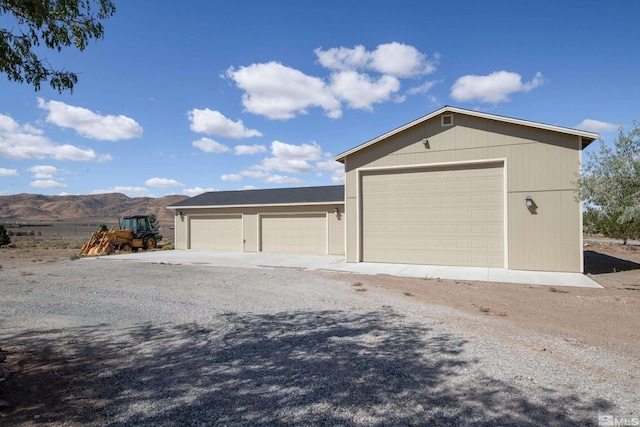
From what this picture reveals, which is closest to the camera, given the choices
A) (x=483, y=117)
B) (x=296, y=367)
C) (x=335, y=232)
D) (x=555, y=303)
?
(x=296, y=367)

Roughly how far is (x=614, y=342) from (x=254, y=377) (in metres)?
4.98

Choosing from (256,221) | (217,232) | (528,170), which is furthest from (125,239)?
(528,170)

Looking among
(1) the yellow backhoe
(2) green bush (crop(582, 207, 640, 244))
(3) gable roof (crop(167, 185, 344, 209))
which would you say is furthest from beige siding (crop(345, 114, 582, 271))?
(1) the yellow backhoe

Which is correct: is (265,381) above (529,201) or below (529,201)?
below

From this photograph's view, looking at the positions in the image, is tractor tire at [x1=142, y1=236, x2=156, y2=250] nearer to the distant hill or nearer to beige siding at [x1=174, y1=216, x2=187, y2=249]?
beige siding at [x1=174, y1=216, x2=187, y2=249]

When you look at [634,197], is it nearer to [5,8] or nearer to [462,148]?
[462,148]

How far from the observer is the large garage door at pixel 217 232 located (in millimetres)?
21297

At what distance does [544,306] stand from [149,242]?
70.7ft

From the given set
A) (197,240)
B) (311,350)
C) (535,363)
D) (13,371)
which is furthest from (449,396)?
(197,240)

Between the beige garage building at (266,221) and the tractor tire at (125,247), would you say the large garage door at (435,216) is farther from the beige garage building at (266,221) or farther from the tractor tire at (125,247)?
the tractor tire at (125,247)

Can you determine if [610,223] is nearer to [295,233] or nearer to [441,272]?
[441,272]

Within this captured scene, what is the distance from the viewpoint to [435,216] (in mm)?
13742

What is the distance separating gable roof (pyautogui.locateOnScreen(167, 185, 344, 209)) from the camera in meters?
19.3

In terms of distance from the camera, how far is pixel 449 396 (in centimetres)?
353
